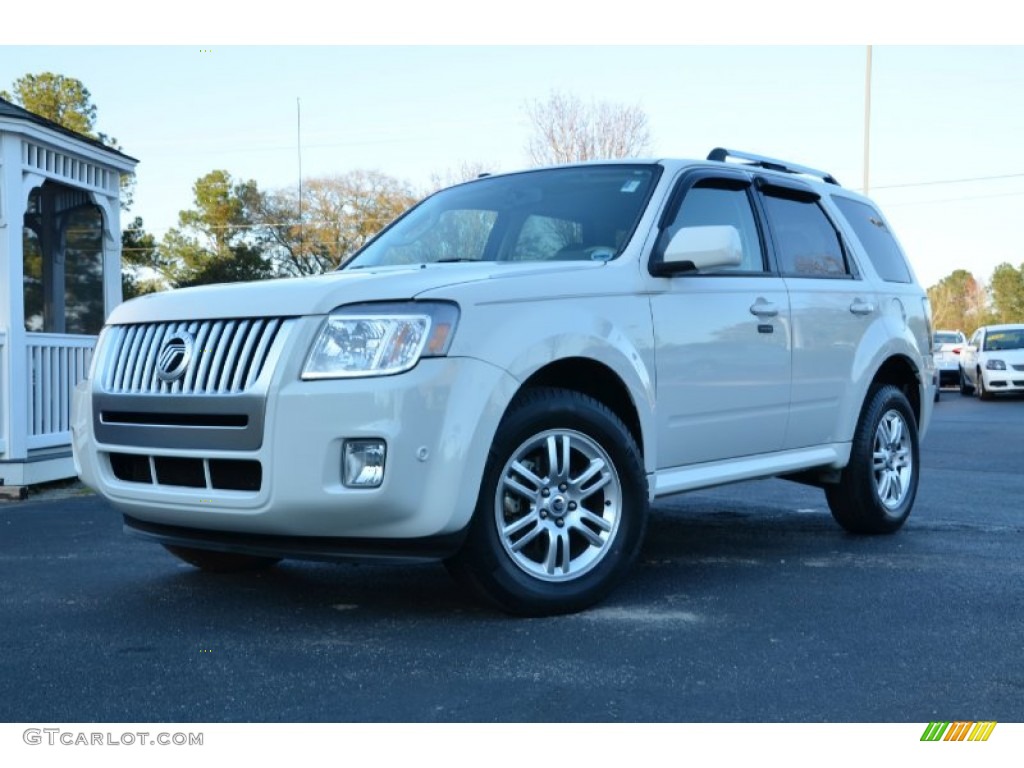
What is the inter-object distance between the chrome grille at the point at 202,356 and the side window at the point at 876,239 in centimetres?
373

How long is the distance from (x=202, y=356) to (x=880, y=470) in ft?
12.8

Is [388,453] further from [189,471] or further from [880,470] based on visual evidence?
[880,470]

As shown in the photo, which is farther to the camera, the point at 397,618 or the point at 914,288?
the point at 914,288

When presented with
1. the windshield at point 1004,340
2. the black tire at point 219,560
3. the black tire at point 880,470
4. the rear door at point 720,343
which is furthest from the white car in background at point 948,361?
the black tire at point 219,560

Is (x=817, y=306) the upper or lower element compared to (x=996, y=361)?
upper

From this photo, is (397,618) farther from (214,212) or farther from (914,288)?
(214,212)

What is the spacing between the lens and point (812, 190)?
6.47m

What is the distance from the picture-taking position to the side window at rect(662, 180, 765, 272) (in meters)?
5.54

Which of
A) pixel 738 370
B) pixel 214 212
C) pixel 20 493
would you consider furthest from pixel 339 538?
pixel 214 212

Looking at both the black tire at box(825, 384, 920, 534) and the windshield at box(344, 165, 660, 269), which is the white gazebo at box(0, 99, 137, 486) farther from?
the black tire at box(825, 384, 920, 534)

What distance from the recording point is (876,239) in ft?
22.9

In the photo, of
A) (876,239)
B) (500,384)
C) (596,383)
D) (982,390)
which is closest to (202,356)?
(500,384)

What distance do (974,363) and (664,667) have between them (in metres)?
24.7

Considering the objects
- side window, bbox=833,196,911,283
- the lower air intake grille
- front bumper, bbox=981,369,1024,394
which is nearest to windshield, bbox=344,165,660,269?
the lower air intake grille
